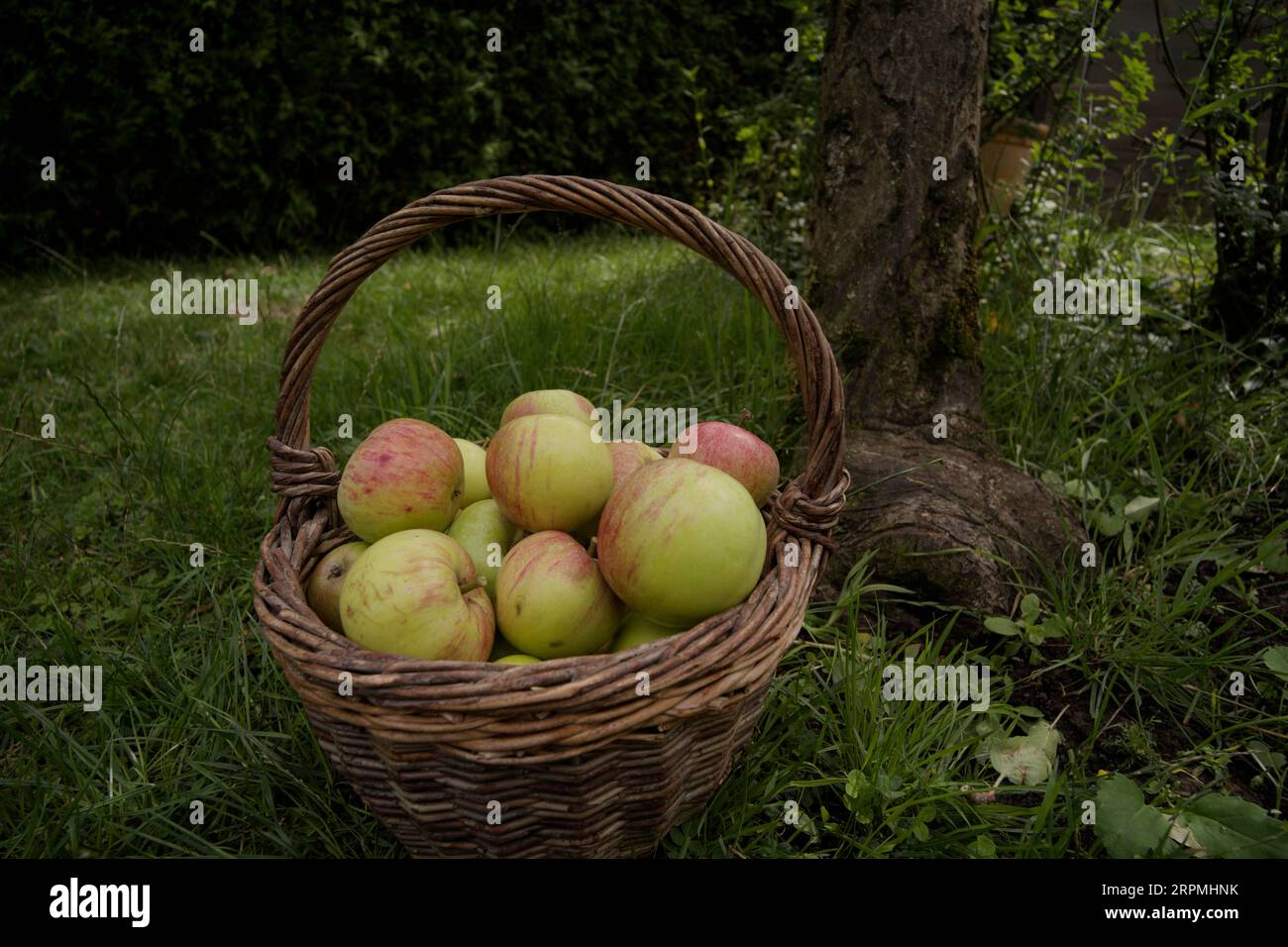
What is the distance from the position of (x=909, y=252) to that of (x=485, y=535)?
1.31 m

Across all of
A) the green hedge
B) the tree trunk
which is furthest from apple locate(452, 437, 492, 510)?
the green hedge

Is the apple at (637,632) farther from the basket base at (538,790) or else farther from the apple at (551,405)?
the apple at (551,405)

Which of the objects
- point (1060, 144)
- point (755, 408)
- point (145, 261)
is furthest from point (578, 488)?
point (145, 261)

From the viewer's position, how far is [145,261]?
547cm

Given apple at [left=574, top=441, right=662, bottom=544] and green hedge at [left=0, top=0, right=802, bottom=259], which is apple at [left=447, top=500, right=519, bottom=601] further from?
green hedge at [left=0, top=0, right=802, bottom=259]

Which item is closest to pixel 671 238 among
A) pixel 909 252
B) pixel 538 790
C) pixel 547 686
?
pixel 547 686

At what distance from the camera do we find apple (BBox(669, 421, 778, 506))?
1.61 m

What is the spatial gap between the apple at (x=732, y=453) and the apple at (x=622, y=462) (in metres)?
0.07

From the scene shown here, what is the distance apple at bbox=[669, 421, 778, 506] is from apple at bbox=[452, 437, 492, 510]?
392 millimetres

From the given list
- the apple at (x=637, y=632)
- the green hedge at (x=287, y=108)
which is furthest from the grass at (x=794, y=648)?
the green hedge at (x=287, y=108)

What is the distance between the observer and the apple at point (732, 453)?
1.61 metres

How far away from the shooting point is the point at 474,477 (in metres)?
1.75

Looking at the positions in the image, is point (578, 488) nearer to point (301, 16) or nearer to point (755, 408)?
point (755, 408)

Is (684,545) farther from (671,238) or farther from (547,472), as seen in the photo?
(671,238)
